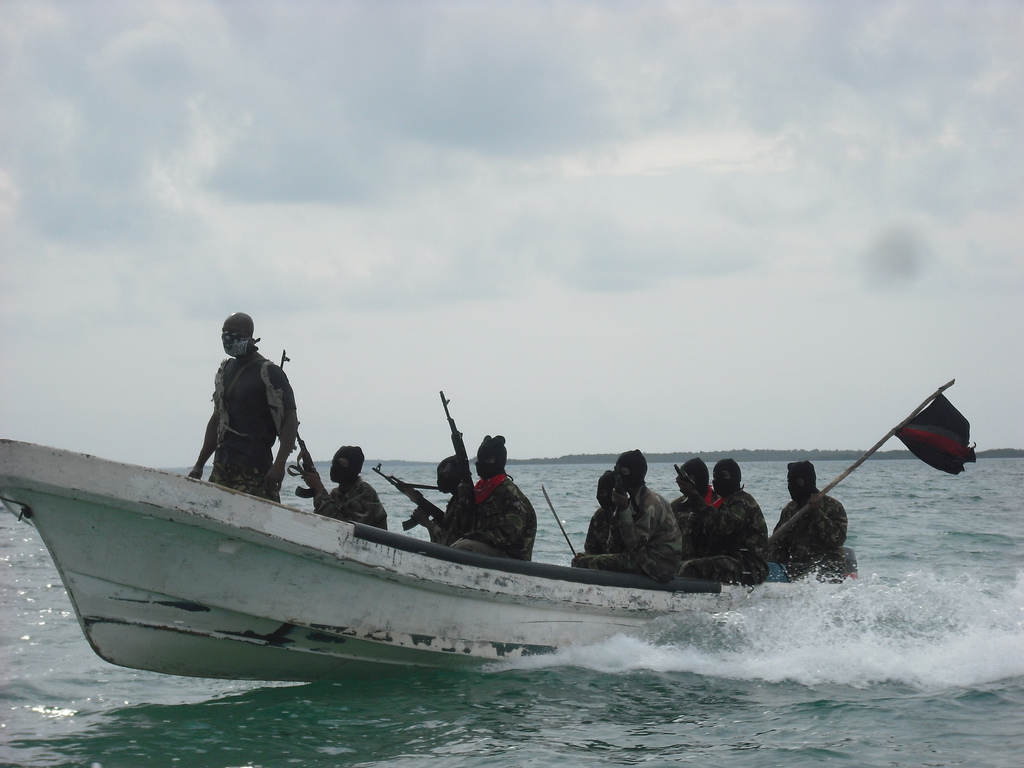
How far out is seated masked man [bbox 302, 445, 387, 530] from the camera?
28.6 ft

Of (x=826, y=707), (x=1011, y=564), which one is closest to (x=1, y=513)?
(x=1011, y=564)

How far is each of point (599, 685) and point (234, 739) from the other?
9.08 ft

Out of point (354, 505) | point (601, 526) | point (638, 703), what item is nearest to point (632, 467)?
point (601, 526)

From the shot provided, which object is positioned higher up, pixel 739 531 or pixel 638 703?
pixel 739 531

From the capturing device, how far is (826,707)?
730 cm

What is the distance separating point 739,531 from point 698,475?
61 centimetres

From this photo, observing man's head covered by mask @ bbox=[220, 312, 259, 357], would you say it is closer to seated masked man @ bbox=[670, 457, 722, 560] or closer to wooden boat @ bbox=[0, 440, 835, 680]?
wooden boat @ bbox=[0, 440, 835, 680]

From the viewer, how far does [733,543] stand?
8.88 m

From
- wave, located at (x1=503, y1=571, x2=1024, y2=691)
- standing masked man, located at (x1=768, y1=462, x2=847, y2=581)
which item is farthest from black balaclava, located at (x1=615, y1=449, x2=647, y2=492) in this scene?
standing masked man, located at (x1=768, y1=462, x2=847, y2=581)

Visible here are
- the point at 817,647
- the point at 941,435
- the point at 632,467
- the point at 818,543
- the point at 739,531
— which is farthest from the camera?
the point at 941,435

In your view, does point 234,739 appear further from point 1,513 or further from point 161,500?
point 1,513

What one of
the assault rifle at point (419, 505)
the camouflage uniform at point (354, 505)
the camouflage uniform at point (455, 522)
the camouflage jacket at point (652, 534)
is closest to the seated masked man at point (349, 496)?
the camouflage uniform at point (354, 505)

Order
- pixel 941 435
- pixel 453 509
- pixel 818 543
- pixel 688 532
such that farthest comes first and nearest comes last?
pixel 941 435 < pixel 818 543 < pixel 688 532 < pixel 453 509

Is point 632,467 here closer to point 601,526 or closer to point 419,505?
point 601,526
